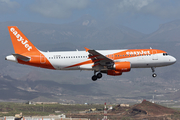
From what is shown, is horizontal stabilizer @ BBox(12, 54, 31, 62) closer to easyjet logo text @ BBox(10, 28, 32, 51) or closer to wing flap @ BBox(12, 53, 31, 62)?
wing flap @ BBox(12, 53, 31, 62)

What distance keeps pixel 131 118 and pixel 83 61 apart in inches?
3445

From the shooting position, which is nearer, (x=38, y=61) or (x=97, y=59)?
(x=97, y=59)

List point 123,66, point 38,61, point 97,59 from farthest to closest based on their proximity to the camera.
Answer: point 38,61
point 97,59
point 123,66

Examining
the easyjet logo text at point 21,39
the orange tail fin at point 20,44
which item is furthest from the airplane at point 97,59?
the easyjet logo text at point 21,39

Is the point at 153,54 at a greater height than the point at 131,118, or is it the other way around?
the point at 153,54

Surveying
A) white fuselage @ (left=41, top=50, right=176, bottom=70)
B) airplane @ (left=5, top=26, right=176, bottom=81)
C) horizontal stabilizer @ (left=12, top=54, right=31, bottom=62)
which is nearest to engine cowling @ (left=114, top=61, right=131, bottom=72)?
airplane @ (left=5, top=26, right=176, bottom=81)

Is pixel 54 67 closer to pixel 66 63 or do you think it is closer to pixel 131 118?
pixel 66 63

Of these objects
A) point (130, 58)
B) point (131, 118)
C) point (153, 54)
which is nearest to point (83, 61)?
point (130, 58)

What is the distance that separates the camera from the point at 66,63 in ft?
215

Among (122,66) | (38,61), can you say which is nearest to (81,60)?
(122,66)

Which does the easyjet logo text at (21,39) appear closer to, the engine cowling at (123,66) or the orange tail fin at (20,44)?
the orange tail fin at (20,44)

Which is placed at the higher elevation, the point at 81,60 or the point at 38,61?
the point at 38,61

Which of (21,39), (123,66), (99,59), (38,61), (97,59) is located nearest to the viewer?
(123,66)

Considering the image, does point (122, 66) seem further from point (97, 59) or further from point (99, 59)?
point (97, 59)
